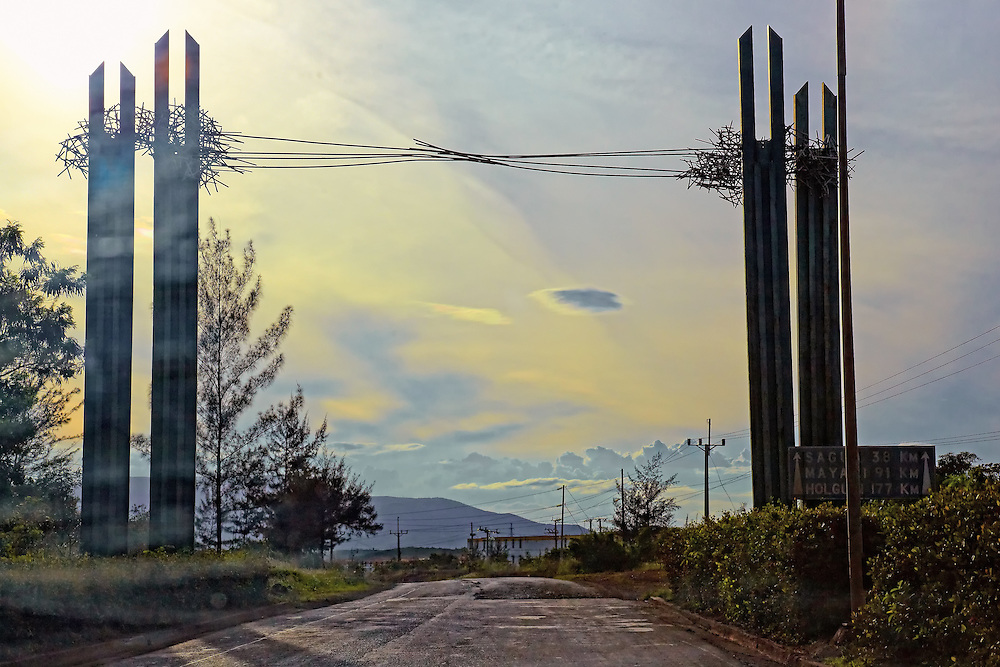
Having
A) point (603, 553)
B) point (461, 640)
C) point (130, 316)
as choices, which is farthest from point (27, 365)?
point (603, 553)

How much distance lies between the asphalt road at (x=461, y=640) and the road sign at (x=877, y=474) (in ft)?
12.4

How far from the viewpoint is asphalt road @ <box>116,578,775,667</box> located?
15.8 m

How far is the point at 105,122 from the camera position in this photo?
27.4 m

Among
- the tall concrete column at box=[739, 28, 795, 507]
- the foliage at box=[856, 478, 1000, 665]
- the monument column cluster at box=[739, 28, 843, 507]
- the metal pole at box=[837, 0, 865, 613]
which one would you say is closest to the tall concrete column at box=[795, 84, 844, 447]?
the monument column cluster at box=[739, 28, 843, 507]

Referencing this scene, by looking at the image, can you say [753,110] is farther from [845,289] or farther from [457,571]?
[457,571]

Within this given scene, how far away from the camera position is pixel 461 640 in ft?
62.0

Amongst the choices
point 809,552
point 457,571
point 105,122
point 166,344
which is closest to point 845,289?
point 809,552

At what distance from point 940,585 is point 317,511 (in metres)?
46.7

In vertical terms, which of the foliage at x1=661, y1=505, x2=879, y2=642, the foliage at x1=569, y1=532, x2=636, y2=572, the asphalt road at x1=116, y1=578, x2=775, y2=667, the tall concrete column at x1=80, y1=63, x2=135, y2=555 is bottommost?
the foliage at x1=569, y1=532, x2=636, y2=572

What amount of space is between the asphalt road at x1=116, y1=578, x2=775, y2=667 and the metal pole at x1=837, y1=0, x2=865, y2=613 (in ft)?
7.35

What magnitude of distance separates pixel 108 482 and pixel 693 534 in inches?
621

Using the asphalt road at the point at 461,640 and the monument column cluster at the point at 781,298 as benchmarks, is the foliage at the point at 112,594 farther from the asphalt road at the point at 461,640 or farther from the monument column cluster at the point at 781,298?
the monument column cluster at the point at 781,298

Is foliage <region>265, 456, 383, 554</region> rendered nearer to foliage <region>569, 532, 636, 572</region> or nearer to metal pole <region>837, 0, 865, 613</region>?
foliage <region>569, 532, 636, 572</region>

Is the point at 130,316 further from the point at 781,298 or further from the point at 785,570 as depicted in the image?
the point at 785,570
